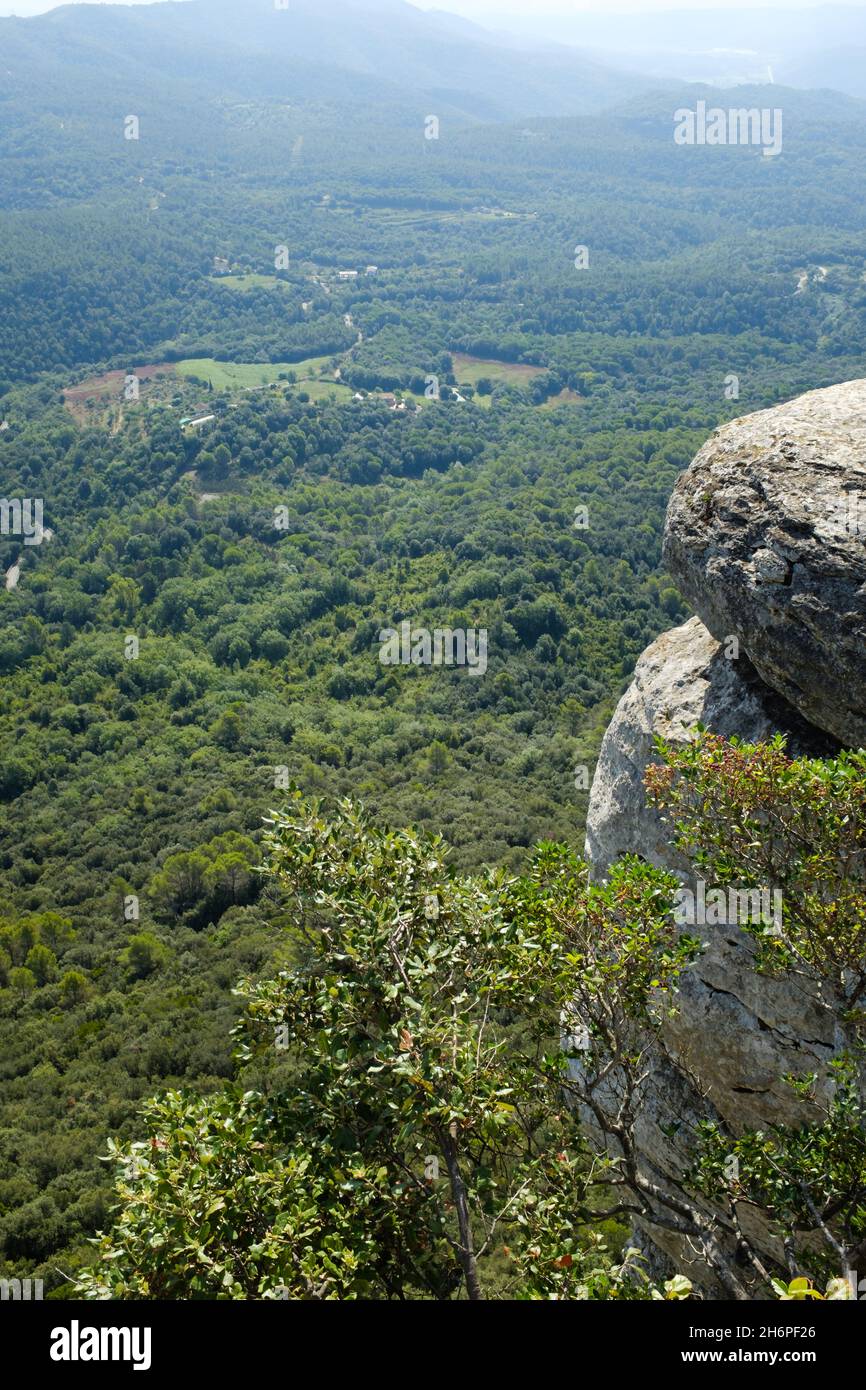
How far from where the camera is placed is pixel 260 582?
93.0m

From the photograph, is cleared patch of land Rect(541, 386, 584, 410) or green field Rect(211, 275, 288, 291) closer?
cleared patch of land Rect(541, 386, 584, 410)

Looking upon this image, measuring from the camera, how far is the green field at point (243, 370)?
14588 cm

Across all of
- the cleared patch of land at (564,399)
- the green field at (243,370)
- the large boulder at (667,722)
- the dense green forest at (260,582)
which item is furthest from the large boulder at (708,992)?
the green field at (243,370)

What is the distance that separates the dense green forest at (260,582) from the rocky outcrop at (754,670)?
12.3 feet

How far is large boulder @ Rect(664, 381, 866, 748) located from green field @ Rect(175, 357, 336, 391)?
139m

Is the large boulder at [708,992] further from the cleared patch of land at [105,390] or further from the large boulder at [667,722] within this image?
the cleared patch of land at [105,390]

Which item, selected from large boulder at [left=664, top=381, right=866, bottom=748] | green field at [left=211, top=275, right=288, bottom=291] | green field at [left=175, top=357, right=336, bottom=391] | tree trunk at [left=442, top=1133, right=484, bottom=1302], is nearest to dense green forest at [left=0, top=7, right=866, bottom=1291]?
green field at [left=175, top=357, right=336, bottom=391]

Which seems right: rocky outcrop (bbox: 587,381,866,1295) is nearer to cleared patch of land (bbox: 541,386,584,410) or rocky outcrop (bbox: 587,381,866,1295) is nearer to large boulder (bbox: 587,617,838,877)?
large boulder (bbox: 587,617,838,877)

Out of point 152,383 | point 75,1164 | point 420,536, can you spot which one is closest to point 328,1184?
point 75,1164

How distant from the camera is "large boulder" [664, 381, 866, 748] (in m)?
10.3

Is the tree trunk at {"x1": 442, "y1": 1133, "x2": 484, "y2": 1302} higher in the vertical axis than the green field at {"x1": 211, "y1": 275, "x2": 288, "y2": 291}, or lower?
lower

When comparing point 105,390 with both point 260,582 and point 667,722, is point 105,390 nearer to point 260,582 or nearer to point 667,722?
point 260,582

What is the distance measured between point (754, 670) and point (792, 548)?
1926mm

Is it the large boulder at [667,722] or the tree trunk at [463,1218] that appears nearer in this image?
the tree trunk at [463,1218]
